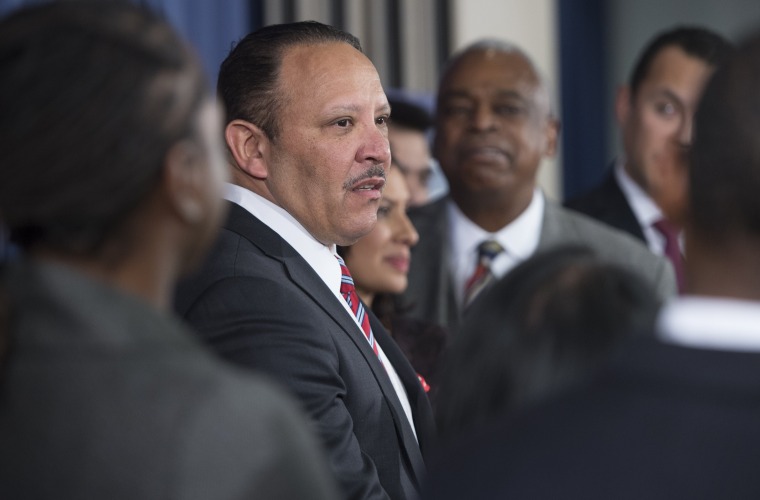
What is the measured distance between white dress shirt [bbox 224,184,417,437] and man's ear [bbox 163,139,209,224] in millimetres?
1200

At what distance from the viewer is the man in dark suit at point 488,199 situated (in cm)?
349

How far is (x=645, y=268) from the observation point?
337 cm

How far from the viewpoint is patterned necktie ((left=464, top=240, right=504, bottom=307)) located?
3479mm

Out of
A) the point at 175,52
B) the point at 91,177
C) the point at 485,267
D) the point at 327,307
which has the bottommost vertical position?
the point at 485,267

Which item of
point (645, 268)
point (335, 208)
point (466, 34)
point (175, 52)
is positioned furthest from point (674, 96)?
point (175, 52)

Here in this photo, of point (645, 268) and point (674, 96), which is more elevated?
point (674, 96)

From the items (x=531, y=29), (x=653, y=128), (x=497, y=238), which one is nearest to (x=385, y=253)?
(x=497, y=238)

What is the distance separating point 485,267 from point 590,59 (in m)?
3.64

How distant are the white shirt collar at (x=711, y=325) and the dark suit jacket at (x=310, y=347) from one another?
102 cm

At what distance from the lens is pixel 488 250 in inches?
141

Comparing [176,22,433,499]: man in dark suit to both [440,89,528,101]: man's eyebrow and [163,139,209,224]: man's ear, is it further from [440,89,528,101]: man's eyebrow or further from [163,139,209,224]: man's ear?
[440,89,528,101]: man's eyebrow

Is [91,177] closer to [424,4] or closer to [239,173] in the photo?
[239,173]

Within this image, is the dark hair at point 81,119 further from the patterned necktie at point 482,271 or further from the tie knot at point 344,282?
the patterned necktie at point 482,271

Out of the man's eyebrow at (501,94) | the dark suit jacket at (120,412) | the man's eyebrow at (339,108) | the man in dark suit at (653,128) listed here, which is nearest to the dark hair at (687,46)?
the man in dark suit at (653,128)
